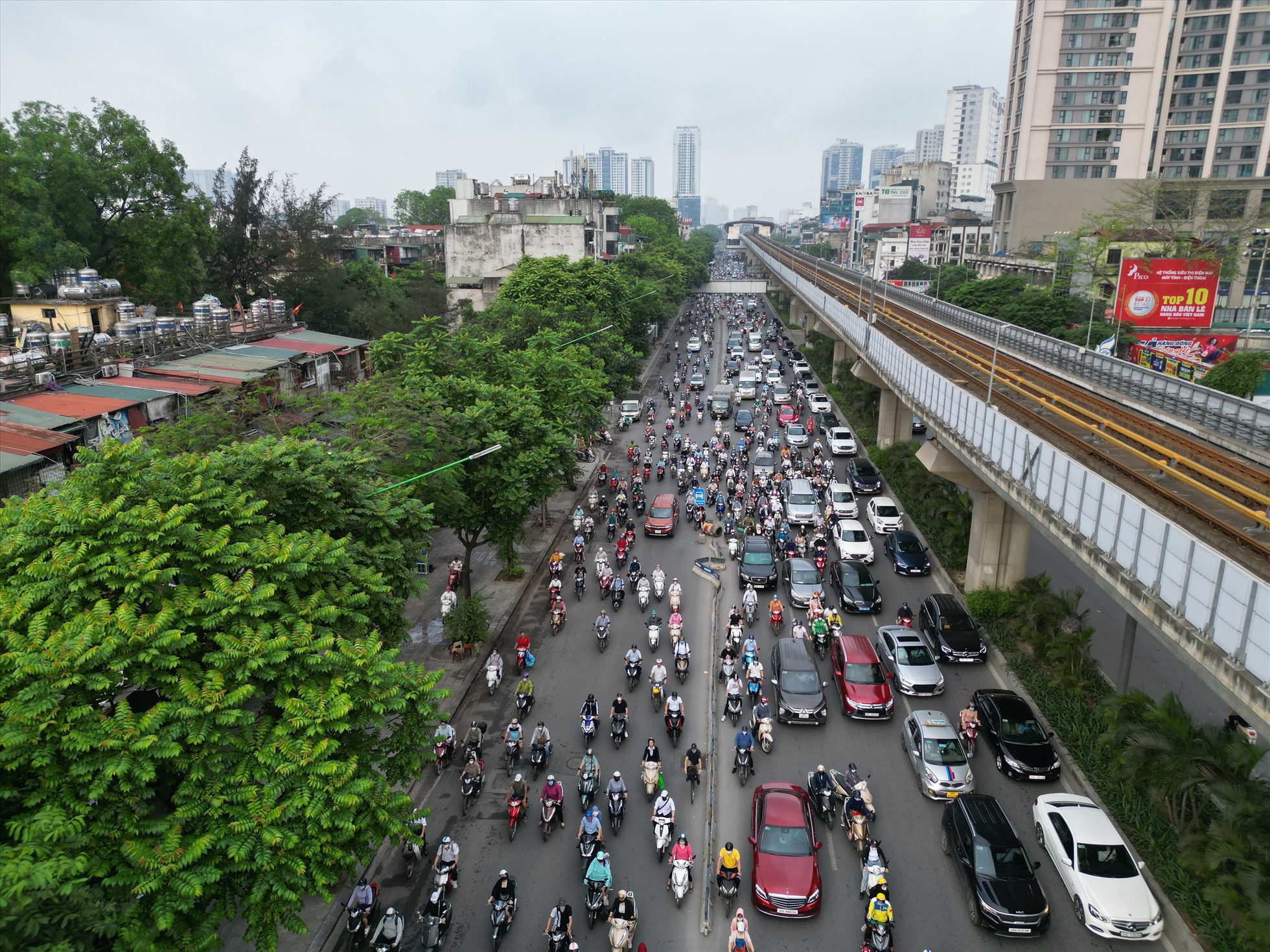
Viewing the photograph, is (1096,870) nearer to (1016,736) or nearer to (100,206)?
(1016,736)

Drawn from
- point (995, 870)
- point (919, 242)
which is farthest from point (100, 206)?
point (919, 242)

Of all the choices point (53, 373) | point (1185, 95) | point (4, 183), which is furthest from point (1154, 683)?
point (1185, 95)

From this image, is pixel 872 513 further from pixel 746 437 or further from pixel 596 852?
pixel 596 852

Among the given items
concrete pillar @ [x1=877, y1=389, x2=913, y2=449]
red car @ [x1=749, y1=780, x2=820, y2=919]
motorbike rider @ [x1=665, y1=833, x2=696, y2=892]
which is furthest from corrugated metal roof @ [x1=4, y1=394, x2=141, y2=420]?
concrete pillar @ [x1=877, y1=389, x2=913, y2=449]

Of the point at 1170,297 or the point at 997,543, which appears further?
the point at 1170,297

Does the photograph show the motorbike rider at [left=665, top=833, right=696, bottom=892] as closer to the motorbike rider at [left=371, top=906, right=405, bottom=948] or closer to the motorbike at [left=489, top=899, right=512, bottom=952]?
the motorbike at [left=489, top=899, right=512, bottom=952]

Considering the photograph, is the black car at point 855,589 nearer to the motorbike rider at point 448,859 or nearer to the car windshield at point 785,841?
the car windshield at point 785,841
